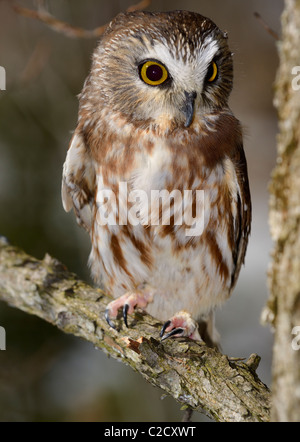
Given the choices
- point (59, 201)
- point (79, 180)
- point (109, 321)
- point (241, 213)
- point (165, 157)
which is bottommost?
point (109, 321)

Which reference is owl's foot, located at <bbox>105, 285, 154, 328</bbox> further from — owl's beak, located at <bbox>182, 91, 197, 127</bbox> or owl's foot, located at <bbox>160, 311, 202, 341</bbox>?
owl's beak, located at <bbox>182, 91, 197, 127</bbox>

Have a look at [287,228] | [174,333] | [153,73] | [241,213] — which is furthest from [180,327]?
[287,228]

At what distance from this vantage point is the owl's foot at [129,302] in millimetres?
2463

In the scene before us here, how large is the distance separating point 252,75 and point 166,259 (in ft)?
9.05

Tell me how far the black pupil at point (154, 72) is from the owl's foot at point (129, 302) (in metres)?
1.01

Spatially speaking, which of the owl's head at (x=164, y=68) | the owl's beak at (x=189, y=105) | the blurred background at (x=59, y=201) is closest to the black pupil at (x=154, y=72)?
the owl's head at (x=164, y=68)

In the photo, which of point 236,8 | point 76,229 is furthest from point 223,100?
point 236,8

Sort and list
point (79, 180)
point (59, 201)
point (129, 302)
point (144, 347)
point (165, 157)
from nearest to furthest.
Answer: point (144, 347) → point (165, 157) → point (129, 302) → point (79, 180) → point (59, 201)

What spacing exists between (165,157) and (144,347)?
818mm

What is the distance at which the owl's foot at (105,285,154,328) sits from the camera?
8.08 ft

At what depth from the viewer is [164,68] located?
2273 mm

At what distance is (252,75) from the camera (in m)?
4.80

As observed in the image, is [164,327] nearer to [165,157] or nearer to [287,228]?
[165,157]

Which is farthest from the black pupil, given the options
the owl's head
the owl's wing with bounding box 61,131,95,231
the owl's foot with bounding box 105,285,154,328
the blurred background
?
the blurred background
